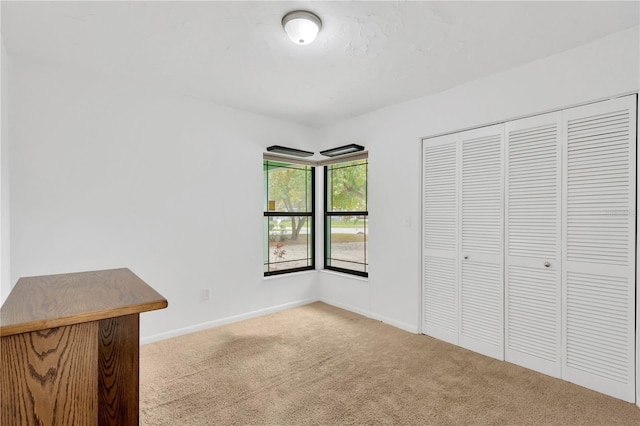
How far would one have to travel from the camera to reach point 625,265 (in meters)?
2.22

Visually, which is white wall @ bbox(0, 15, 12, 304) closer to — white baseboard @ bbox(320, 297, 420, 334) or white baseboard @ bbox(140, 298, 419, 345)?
white baseboard @ bbox(140, 298, 419, 345)

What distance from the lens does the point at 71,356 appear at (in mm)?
1063

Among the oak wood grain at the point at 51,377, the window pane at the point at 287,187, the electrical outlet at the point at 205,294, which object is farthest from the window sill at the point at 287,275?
the oak wood grain at the point at 51,377

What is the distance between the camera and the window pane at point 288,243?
4.25 m

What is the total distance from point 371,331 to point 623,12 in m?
3.13

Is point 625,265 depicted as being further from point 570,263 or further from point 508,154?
point 508,154

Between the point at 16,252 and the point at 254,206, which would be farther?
the point at 254,206

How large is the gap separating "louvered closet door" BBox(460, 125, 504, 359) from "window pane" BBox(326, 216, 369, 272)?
133 centimetres

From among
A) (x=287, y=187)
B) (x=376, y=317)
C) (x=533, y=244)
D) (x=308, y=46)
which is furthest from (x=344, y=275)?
(x=308, y=46)

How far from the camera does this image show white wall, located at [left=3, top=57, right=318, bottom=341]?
2.64 m

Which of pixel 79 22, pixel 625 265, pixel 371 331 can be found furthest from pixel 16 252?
pixel 625 265

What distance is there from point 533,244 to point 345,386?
1.83 metres

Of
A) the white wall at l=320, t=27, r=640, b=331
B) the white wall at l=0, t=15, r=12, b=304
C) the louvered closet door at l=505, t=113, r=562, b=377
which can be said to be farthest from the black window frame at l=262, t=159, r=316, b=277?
the louvered closet door at l=505, t=113, r=562, b=377

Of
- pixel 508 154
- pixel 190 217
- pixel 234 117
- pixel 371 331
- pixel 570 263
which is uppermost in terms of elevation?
pixel 234 117
